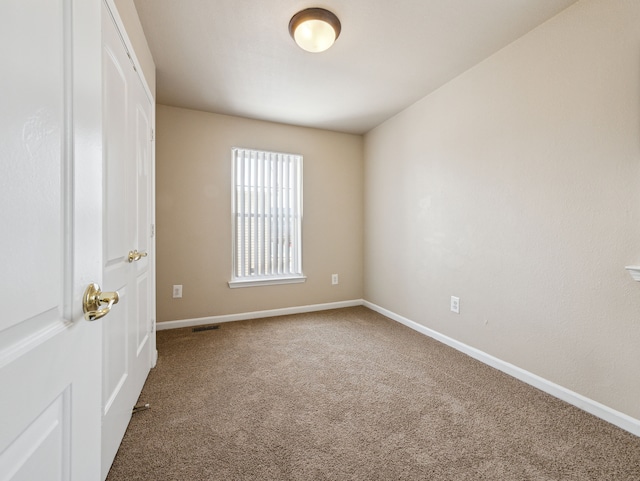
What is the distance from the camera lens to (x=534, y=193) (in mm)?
1875

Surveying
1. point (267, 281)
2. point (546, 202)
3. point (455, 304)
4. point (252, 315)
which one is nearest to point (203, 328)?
point (252, 315)

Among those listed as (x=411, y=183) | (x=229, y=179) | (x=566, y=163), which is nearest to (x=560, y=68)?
(x=566, y=163)

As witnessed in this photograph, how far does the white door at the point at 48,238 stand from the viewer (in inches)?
15.3

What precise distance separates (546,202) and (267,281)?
2640 mm

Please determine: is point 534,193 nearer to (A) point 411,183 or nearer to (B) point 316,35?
(A) point 411,183

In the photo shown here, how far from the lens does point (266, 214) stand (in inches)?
132

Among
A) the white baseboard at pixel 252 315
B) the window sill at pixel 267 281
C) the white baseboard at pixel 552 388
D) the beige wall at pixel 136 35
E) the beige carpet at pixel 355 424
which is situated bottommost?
the beige carpet at pixel 355 424

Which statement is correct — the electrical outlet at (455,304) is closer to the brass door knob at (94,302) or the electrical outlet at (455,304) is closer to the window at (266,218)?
the window at (266,218)

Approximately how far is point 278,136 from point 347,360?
255 cm

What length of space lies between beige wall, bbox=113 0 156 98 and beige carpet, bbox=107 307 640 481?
6.77 feet

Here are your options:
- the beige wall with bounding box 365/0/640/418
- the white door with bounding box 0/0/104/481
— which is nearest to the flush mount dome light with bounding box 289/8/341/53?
the beige wall with bounding box 365/0/640/418

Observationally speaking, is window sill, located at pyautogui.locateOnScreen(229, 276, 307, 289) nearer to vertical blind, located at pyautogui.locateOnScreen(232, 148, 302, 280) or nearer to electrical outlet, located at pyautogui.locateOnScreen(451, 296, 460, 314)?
vertical blind, located at pyautogui.locateOnScreen(232, 148, 302, 280)

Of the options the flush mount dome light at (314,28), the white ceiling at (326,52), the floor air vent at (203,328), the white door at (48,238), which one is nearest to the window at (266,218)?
the floor air vent at (203,328)

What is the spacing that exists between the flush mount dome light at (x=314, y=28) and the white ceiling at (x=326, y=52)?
0.04 metres
